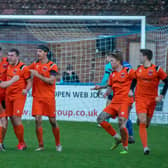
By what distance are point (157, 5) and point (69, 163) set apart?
1544 cm

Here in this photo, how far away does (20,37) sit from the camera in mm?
18953

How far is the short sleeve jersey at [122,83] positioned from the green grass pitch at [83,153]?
985mm

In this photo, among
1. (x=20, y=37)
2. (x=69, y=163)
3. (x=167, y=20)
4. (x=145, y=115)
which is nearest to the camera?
(x=69, y=163)

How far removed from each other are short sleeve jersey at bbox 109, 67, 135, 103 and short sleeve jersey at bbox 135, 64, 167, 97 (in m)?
0.18

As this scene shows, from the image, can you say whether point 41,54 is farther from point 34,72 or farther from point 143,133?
point 143,133

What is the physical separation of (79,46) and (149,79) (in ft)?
26.9

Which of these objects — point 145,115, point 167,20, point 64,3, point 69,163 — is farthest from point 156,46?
point 69,163

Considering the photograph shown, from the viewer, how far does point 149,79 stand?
32.6 feet

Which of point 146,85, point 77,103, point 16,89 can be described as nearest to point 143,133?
point 146,85

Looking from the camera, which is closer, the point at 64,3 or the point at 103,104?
the point at 103,104

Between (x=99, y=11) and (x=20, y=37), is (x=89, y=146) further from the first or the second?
(x=99, y=11)

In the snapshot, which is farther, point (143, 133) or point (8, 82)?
point (143, 133)

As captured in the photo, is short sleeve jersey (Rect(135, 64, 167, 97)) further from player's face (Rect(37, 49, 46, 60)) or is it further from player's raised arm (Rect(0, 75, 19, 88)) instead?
player's raised arm (Rect(0, 75, 19, 88))

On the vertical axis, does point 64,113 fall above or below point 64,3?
below
